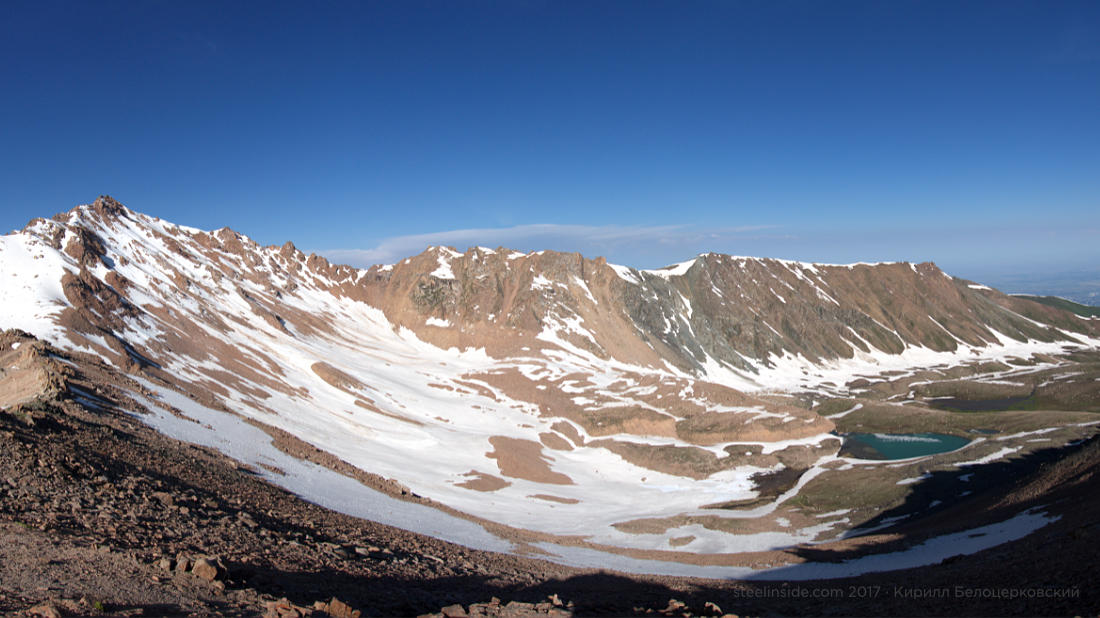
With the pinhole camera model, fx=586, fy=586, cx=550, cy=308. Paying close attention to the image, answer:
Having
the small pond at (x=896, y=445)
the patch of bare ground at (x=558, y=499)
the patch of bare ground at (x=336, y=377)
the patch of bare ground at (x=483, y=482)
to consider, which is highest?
the patch of bare ground at (x=336, y=377)

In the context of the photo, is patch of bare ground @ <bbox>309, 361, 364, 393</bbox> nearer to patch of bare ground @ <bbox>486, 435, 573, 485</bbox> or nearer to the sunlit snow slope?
the sunlit snow slope

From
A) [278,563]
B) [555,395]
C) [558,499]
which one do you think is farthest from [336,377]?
[278,563]

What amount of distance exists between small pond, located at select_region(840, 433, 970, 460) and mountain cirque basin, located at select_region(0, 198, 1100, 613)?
1.72m

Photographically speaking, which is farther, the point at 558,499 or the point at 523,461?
the point at 523,461

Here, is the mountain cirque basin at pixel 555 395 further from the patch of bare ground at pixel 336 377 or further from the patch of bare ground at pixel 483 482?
the patch of bare ground at pixel 336 377

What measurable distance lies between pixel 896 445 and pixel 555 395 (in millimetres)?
51922

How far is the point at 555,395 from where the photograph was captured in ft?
328

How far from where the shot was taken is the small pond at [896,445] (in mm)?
78875

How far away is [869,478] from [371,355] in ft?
292

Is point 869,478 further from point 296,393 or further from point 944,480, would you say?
point 296,393

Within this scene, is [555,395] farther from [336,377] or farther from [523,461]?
[336,377]

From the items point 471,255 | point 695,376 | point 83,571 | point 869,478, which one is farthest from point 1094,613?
point 471,255

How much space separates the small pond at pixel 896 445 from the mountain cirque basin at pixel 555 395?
1.72m

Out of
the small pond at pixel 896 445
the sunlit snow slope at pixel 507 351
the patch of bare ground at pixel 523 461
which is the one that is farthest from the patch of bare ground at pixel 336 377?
the small pond at pixel 896 445
